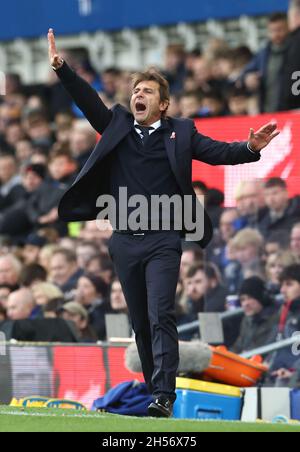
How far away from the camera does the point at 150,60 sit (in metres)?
19.7

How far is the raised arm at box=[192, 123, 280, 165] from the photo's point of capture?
25.9 ft

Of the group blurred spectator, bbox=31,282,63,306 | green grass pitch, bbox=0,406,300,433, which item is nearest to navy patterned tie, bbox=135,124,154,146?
green grass pitch, bbox=0,406,300,433

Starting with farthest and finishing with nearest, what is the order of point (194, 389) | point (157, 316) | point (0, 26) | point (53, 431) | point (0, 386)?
point (0, 26) < point (0, 386) < point (194, 389) < point (157, 316) < point (53, 431)

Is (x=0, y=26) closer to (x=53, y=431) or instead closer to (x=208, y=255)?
(x=208, y=255)

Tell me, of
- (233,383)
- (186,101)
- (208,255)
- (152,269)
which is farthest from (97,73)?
(152,269)

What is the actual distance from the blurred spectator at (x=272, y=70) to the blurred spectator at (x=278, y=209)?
10.0 feet

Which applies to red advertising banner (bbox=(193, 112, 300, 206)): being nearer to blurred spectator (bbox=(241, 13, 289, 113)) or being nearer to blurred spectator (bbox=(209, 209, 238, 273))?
blurred spectator (bbox=(209, 209, 238, 273))

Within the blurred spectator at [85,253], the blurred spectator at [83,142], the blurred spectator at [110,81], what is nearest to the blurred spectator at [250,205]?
the blurred spectator at [85,253]

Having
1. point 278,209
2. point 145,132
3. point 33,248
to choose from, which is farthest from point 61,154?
point 145,132

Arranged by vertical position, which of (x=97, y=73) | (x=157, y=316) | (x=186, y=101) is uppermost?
(x=97, y=73)

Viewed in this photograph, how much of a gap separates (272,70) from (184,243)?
3233 millimetres

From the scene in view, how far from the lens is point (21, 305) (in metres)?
12.9

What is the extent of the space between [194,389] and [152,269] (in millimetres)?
1851

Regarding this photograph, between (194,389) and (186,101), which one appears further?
(186,101)
